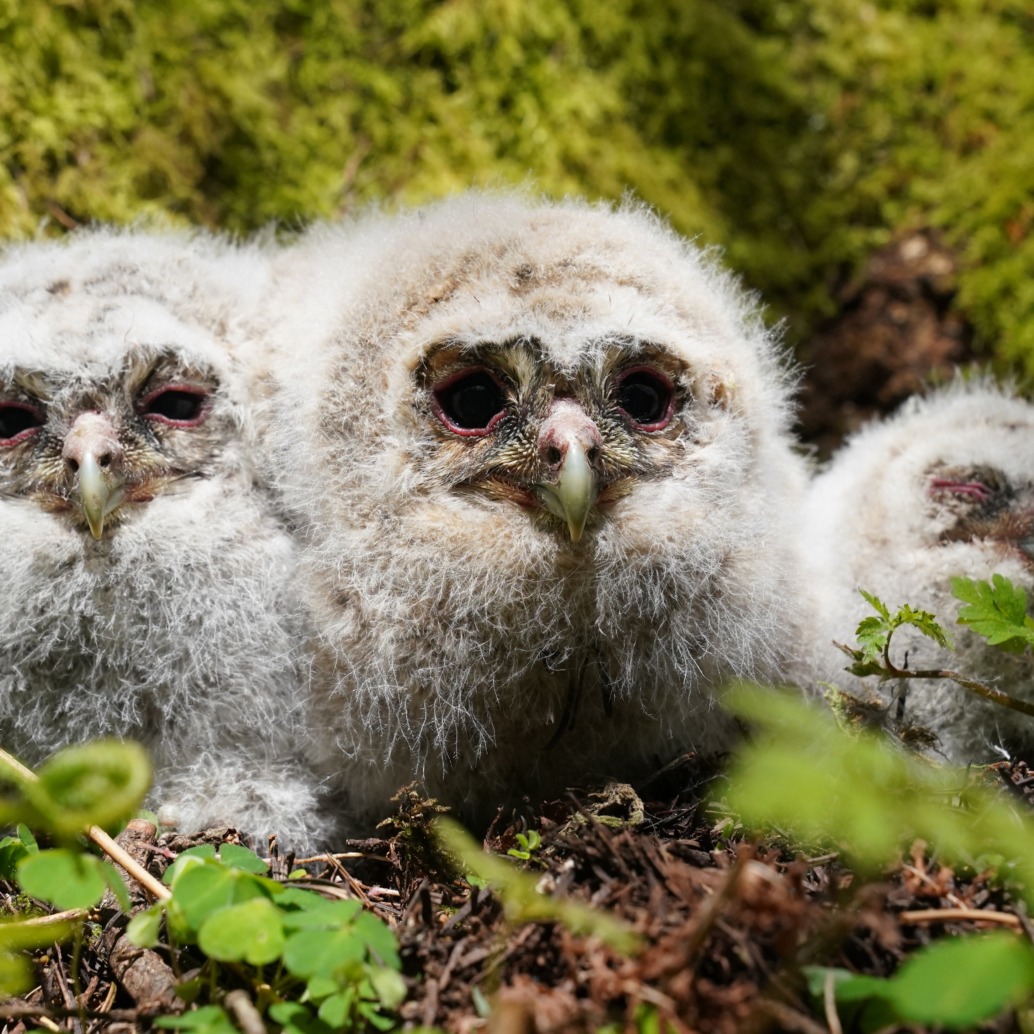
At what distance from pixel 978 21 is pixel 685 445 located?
120 inches

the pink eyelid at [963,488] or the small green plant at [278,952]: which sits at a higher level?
the pink eyelid at [963,488]

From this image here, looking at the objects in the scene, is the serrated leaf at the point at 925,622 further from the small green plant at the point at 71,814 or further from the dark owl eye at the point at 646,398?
the small green plant at the point at 71,814

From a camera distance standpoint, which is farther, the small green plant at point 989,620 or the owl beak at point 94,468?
the owl beak at point 94,468

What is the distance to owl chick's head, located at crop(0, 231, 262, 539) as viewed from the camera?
2.47 meters

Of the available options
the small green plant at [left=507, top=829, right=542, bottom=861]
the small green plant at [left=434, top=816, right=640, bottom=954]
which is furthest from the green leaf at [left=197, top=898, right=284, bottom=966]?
the small green plant at [left=507, top=829, right=542, bottom=861]

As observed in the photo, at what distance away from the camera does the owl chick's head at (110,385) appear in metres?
2.47

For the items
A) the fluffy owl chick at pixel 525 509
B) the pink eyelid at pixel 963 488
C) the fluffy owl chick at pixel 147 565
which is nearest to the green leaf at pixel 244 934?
the fluffy owl chick at pixel 525 509

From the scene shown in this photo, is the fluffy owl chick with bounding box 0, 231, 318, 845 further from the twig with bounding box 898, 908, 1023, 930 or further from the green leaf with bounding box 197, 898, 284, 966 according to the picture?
the twig with bounding box 898, 908, 1023, 930

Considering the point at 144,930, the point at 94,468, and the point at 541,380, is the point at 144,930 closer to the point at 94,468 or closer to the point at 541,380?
the point at 94,468

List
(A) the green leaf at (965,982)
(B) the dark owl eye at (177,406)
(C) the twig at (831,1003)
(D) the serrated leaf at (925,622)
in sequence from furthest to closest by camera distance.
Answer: (B) the dark owl eye at (177,406) → (D) the serrated leaf at (925,622) → (C) the twig at (831,1003) → (A) the green leaf at (965,982)

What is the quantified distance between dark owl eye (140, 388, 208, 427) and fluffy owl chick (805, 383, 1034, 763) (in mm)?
1636

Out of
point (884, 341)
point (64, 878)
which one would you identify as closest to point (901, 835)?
point (64, 878)

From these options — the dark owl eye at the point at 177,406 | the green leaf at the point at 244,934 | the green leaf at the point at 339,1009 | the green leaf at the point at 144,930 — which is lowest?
the green leaf at the point at 144,930

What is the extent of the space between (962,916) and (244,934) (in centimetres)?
107
